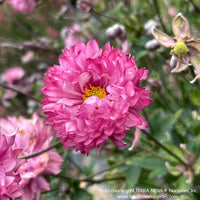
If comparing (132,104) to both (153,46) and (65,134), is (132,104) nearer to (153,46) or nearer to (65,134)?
(65,134)

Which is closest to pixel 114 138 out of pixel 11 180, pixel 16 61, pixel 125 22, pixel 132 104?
pixel 132 104

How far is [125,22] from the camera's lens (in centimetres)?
88

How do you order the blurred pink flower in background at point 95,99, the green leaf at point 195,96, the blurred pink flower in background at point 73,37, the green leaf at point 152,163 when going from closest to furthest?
the blurred pink flower in background at point 95,99, the green leaf at point 195,96, the green leaf at point 152,163, the blurred pink flower in background at point 73,37

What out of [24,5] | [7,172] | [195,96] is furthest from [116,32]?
[24,5]

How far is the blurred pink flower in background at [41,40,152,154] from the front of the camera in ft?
1.30

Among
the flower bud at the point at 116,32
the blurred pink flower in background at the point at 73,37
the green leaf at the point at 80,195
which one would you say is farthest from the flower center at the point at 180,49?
the blurred pink flower in background at the point at 73,37

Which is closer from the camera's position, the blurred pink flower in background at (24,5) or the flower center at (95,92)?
the flower center at (95,92)

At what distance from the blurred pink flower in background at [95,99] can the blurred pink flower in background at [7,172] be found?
71 mm

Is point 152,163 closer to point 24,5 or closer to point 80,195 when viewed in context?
point 80,195

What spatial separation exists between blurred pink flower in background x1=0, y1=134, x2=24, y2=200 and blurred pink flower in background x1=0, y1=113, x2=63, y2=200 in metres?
0.12

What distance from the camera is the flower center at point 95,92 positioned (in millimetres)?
450

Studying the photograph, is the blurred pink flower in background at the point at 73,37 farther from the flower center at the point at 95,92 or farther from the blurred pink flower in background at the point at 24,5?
the flower center at the point at 95,92

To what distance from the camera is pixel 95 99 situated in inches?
16.2

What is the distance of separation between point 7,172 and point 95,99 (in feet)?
0.53
